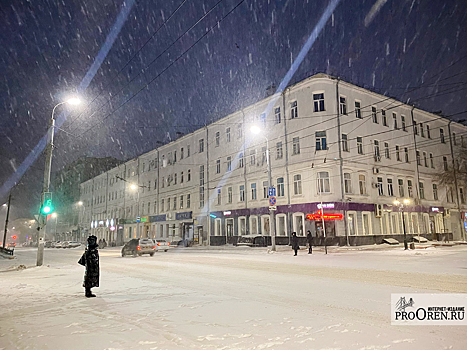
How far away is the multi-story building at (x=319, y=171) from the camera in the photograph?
3331 cm

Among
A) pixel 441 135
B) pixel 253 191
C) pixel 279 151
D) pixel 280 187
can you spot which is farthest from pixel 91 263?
pixel 441 135

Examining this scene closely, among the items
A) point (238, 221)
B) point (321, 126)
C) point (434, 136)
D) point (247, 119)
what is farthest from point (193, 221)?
point (434, 136)

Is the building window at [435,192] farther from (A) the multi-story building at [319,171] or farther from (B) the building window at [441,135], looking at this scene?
(B) the building window at [441,135]

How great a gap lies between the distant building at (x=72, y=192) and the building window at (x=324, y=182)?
237 ft

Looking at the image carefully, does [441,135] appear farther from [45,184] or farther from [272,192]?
[45,184]

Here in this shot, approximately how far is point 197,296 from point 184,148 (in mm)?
44569

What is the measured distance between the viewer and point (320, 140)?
33.7 meters

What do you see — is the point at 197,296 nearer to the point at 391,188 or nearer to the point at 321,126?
the point at 321,126

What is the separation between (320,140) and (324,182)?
3965mm

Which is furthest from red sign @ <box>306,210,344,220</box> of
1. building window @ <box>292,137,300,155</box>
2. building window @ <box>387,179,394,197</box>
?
building window @ <box>387,179,394,197</box>

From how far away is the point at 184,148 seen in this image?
51.8m

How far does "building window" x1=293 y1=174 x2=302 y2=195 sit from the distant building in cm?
6965

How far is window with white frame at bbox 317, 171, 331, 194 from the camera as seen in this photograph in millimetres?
32688

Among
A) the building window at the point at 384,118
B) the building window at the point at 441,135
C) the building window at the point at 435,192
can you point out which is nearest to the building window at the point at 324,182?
the building window at the point at 384,118
